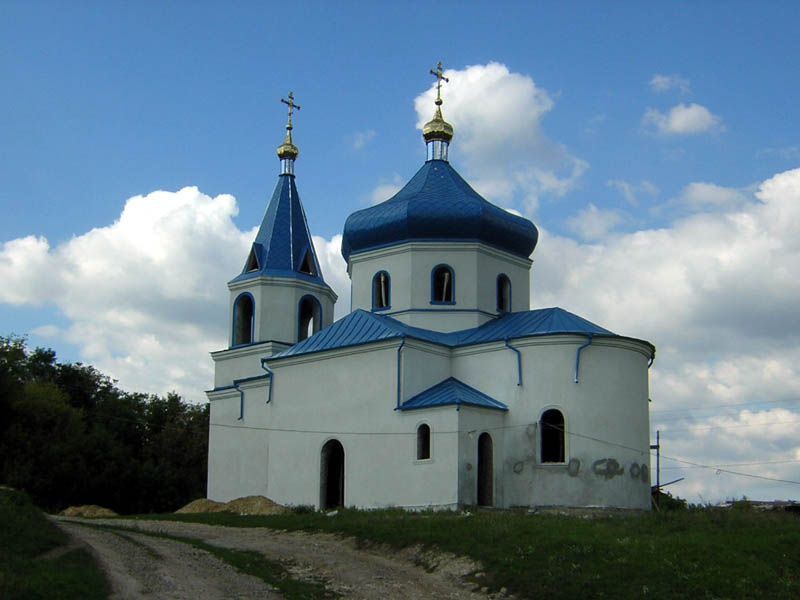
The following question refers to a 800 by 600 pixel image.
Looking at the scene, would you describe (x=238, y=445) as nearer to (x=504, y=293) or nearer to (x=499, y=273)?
(x=504, y=293)

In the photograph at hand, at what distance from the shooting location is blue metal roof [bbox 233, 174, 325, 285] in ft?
107

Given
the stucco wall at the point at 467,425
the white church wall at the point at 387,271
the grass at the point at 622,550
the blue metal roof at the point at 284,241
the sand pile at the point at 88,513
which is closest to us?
the grass at the point at 622,550

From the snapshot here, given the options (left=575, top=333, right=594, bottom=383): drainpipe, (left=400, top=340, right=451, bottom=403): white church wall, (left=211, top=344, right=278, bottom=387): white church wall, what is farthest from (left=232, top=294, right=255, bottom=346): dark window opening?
(left=575, top=333, right=594, bottom=383): drainpipe

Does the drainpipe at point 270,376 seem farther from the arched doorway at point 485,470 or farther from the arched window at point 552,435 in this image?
the arched window at point 552,435

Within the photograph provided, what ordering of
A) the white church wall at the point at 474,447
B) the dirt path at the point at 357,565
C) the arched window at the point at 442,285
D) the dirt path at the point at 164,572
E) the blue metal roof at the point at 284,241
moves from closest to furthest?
the dirt path at the point at 164,572
the dirt path at the point at 357,565
the white church wall at the point at 474,447
the arched window at the point at 442,285
the blue metal roof at the point at 284,241

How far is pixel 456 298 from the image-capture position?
1123 inches

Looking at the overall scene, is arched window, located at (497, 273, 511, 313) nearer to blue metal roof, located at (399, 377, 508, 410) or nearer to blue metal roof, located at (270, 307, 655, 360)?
blue metal roof, located at (270, 307, 655, 360)

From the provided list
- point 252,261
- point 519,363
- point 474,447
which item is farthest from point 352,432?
point 252,261

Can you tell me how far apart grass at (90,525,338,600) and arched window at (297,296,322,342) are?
44.3 feet

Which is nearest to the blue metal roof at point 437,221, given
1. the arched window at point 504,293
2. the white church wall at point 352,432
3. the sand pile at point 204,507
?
the arched window at point 504,293

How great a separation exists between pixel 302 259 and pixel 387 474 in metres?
9.62

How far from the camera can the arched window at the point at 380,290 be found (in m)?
29.4

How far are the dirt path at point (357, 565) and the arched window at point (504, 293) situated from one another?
1043cm

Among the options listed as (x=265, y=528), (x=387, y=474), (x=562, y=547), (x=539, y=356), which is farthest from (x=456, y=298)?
(x=562, y=547)
